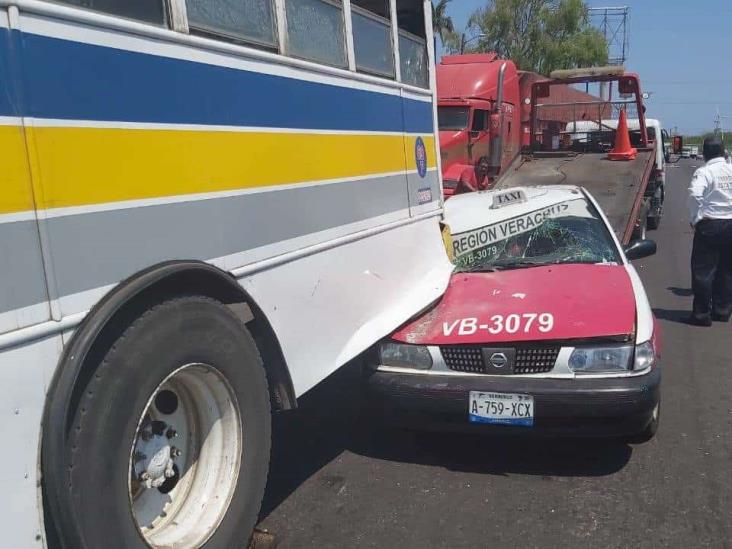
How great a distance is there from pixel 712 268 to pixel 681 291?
70.1 inches

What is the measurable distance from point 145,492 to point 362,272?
1795 mm

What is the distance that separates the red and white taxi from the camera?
3.75 meters

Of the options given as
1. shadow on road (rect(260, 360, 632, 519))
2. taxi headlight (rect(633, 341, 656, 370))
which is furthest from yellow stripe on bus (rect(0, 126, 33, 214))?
taxi headlight (rect(633, 341, 656, 370))

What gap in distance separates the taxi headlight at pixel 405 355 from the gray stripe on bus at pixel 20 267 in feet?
7.74

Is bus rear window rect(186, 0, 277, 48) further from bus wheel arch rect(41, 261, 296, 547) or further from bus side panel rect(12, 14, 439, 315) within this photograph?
bus wheel arch rect(41, 261, 296, 547)

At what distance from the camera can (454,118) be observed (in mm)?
14344

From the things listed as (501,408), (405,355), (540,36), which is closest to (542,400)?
(501,408)

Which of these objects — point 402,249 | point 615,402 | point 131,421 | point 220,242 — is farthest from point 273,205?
point 615,402

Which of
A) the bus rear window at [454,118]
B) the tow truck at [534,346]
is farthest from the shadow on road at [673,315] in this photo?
the bus rear window at [454,118]

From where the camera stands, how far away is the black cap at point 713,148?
7.13 metres

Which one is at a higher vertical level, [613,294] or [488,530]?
[613,294]

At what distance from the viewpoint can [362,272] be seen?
4051 millimetres

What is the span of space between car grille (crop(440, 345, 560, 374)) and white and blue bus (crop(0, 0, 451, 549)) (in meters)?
0.44

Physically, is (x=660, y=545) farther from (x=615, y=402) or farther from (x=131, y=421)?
(x=131, y=421)
